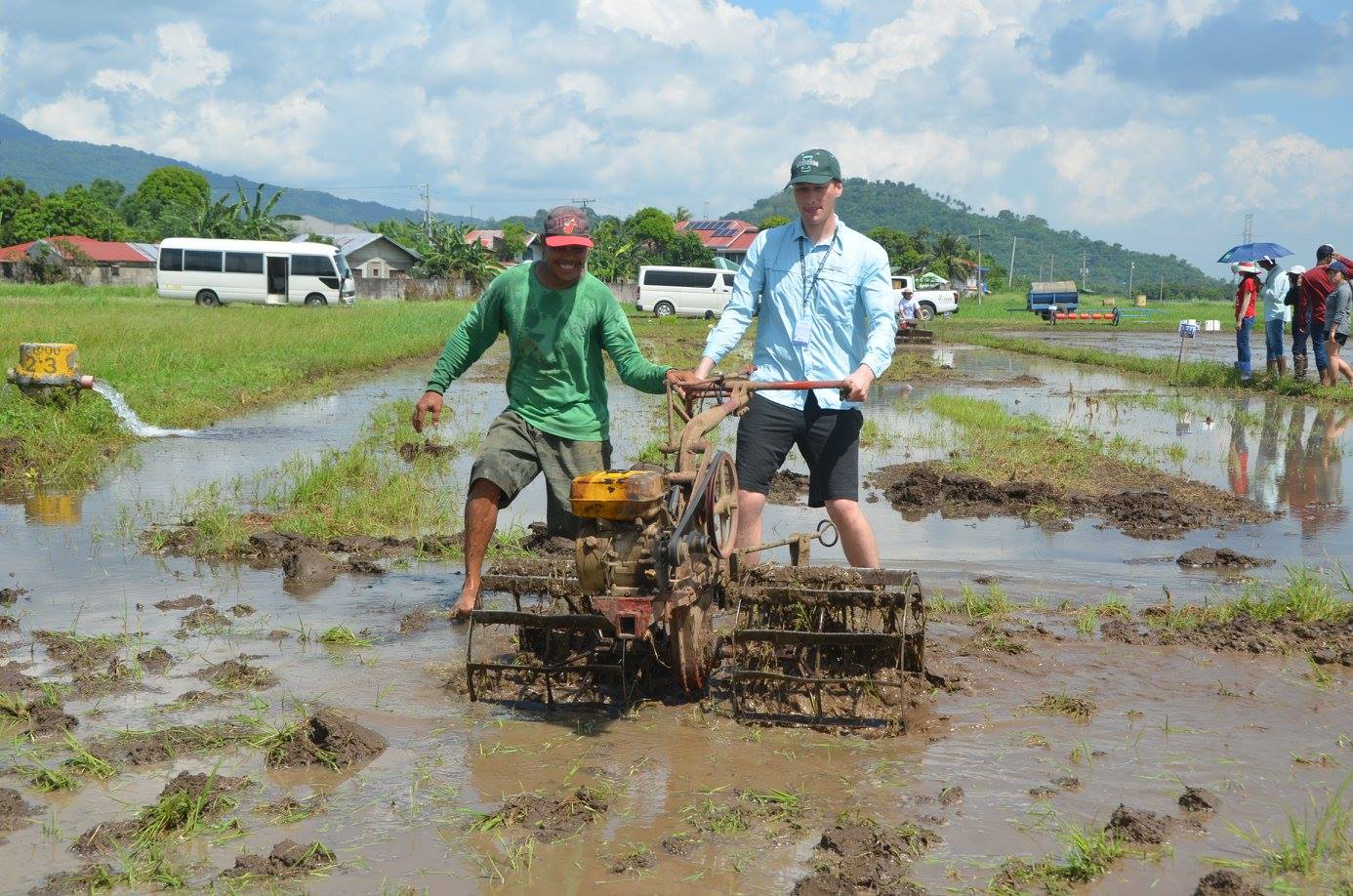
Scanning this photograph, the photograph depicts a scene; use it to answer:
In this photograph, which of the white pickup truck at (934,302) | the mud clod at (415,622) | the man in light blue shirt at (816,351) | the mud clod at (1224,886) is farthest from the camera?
the white pickup truck at (934,302)

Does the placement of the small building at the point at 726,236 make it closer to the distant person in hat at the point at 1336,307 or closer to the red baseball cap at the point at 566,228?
the distant person in hat at the point at 1336,307

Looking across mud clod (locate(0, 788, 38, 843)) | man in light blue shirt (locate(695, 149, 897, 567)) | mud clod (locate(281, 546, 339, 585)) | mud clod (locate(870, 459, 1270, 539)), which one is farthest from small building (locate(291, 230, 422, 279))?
mud clod (locate(0, 788, 38, 843))

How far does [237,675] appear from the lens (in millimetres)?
4918

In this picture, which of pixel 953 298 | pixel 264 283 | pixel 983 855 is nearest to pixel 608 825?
pixel 983 855

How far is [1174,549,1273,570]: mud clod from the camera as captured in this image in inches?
278

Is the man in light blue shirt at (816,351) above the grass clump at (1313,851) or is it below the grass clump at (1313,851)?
above

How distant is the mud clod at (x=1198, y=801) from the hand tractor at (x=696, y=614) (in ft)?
3.30

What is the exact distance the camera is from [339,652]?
211 inches

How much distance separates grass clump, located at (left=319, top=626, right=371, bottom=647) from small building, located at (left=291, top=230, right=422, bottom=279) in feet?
228

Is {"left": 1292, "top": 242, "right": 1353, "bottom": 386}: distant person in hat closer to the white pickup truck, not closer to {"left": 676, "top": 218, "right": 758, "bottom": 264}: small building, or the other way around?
the white pickup truck

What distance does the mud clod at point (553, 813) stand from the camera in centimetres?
360

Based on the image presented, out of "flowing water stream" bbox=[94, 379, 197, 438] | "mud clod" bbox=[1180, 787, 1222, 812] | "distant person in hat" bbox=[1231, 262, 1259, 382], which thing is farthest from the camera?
"distant person in hat" bbox=[1231, 262, 1259, 382]

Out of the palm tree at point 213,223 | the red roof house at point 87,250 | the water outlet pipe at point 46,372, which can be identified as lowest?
the water outlet pipe at point 46,372

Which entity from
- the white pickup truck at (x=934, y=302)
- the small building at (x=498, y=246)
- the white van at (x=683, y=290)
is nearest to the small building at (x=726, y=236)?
the small building at (x=498, y=246)
